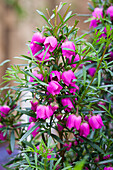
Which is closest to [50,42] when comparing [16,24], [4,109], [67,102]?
[67,102]

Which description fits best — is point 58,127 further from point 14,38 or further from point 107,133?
point 14,38

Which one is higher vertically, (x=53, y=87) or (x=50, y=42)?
(x=50, y=42)

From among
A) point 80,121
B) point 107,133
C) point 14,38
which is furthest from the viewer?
point 14,38

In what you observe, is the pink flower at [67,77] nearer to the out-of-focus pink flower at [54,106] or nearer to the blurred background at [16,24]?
the out-of-focus pink flower at [54,106]

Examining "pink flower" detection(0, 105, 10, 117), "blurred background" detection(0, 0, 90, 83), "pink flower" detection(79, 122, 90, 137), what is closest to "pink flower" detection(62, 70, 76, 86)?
"pink flower" detection(79, 122, 90, 137)

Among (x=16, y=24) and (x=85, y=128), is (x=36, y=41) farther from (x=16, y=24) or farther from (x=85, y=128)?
(x=16, y=24)

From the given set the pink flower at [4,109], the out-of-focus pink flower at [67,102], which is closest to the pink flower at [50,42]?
the out-of-focus pink flower at [67,102]

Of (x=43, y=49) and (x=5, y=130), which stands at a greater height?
(x=43, y=49)

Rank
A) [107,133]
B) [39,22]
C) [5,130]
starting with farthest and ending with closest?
[39,22]
[107,133]
[5,130]

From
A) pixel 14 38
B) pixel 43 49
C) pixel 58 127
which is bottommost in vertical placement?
pixel 58 127

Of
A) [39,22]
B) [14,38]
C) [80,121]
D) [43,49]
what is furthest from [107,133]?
[14,38]

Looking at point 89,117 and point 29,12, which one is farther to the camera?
point 29,12

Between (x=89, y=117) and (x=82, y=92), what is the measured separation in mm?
75

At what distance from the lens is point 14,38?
2.96 m
